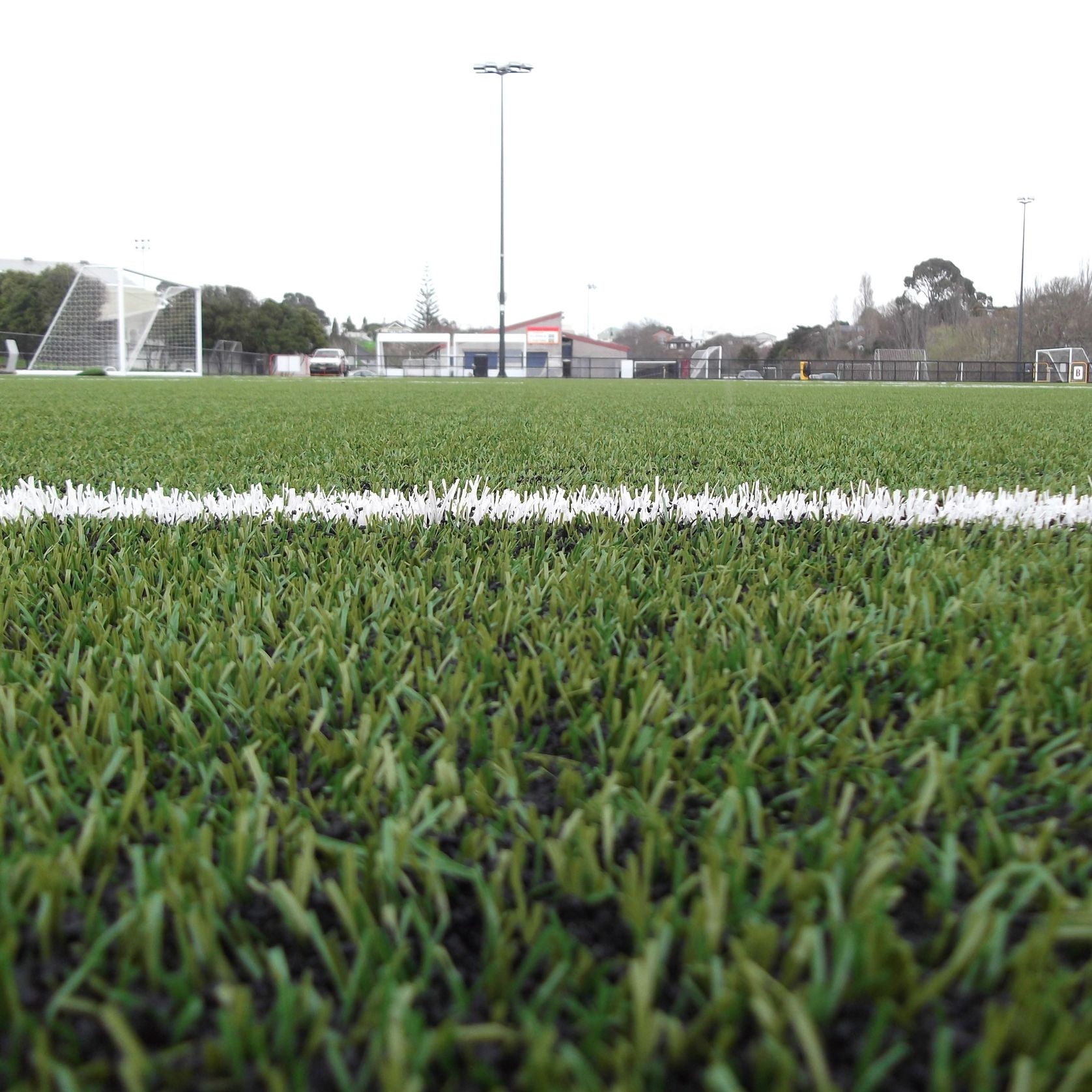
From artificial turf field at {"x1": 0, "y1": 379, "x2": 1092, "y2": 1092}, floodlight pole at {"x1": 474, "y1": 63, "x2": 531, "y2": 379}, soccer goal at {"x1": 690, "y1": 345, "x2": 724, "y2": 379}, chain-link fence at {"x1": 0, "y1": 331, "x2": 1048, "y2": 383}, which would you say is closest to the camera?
artificial turf field at {"x1": 0, "y1": 379, "x2": 1092, "y2": 1092}

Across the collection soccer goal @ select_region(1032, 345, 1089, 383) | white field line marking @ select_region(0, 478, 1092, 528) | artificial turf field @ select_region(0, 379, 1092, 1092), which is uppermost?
soccer goal @ select_region(1032, 345, 1089, 383)

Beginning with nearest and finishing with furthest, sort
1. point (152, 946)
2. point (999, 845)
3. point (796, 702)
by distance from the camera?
point (152, 946)
point (999, 845)
point (796, 702)

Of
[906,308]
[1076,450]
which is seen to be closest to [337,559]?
[1076,450]

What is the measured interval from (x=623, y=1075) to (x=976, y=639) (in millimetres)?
1012

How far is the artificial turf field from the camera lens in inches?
23.9

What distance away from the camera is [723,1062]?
0.58 metres

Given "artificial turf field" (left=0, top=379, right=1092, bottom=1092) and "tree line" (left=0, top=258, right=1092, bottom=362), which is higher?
"tree line" (left=0, top=258, right=1092, bottom=362)

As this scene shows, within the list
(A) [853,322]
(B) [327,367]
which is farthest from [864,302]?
(B) [327,367]

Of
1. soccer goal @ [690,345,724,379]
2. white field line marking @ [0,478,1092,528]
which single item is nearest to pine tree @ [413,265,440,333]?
soccer goal @ [690,345,724,379]

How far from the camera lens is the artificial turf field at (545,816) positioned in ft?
1.99

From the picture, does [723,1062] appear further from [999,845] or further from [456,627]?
[456,627]

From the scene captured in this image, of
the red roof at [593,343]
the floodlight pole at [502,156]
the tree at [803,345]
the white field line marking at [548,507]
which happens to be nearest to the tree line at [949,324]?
the tree at [803,345]

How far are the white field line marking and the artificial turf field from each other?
33cm

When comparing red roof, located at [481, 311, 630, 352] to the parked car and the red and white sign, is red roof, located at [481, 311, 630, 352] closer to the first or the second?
the red and white sign
